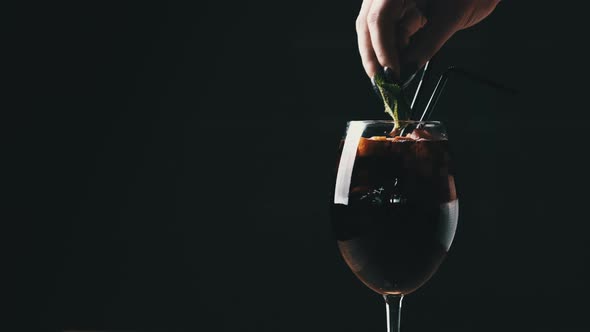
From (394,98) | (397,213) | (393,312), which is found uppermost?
(394,98)

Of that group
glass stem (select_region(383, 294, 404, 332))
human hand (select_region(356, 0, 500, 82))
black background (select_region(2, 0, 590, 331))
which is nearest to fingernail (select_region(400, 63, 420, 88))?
human hand (select_region(356, 0, 500, 82))

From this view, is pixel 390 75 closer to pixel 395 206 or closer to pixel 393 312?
pixel 395 206

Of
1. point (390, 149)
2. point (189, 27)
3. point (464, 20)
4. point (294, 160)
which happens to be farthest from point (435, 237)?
point (189, 27)

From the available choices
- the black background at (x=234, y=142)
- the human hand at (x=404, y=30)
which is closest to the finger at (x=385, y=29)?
the human hand at (x=404, y=30)

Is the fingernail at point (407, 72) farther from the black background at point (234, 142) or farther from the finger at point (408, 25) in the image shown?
the black background at point (234, 142)

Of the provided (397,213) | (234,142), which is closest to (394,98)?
(397,213)
